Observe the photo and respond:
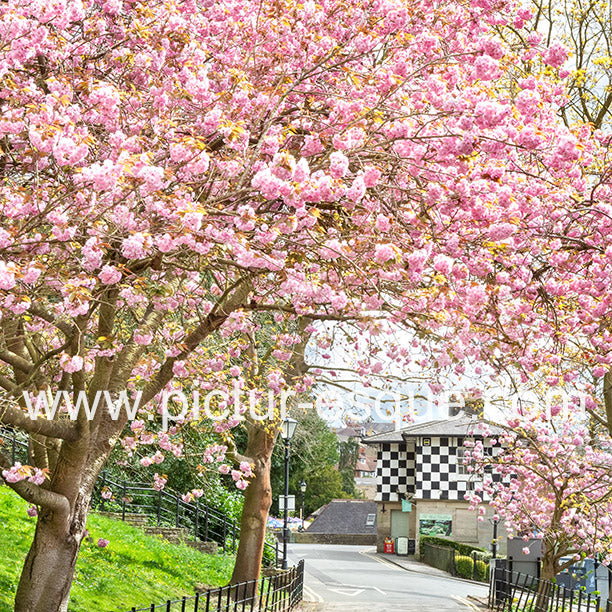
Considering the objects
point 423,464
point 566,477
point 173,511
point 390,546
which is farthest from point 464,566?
point 566,477

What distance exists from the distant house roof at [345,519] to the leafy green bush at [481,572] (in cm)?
2584

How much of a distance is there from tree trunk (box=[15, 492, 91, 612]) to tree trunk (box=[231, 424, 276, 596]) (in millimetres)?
7177

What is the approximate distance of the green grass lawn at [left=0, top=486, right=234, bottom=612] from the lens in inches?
447

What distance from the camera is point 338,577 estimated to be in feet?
93.8

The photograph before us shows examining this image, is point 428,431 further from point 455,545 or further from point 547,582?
point 547,582

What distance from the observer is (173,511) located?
888 inches

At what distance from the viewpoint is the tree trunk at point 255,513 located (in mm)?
A: 15219

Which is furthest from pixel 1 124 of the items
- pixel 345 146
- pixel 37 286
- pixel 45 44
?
pixel 345 146

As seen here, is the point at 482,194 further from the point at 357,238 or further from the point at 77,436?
the point at 77,436

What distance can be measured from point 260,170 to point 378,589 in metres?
21.0

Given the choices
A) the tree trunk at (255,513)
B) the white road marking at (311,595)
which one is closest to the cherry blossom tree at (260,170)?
the tree trunk at (255,513)

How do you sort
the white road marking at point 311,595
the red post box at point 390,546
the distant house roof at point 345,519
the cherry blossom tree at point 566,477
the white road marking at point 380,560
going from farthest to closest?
Result: the distant house roof at point 345,519
the red post box at point 390,546
the white road marking at point 380,560
the white road marking at point 311,595
the cherry blossom tree at point 566,477

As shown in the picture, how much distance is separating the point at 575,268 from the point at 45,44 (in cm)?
566

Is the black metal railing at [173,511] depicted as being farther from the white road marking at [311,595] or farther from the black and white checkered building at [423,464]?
the black and white checkered building at [423,464]
